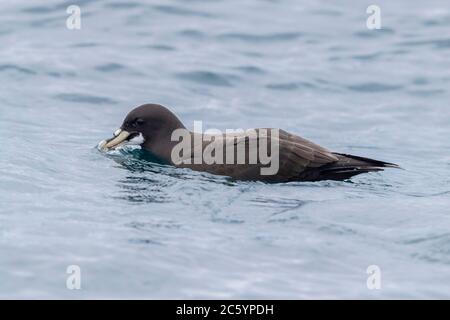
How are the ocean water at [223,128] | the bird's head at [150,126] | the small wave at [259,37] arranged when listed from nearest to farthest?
the ocean water at [223,128], the bird's head at [150,126], the small wave at [259,37]

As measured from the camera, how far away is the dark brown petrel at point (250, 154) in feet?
35.4

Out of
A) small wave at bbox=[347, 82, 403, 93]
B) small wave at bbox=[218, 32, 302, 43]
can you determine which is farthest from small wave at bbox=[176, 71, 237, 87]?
small wave at bbox=[347, 82, 403, 93]

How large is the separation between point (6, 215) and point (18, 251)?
100 centimetres

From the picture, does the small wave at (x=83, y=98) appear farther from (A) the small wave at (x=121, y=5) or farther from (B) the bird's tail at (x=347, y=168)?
(B) the bird's tail at (x=347, y=168)

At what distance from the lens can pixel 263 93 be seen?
15891 mm

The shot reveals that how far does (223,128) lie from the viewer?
14.2m

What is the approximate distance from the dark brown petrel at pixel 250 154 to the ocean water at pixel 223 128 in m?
0.15

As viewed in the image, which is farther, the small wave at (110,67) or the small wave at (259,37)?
the small wave at (259,37)

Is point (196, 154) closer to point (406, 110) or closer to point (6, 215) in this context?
point (6, 215)

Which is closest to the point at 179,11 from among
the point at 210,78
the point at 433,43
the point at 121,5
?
the point at 121,5

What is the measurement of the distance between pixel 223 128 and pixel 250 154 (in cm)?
349

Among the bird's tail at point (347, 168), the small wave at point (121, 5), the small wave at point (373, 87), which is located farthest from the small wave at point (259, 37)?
the bird's tail at point (347, 168)

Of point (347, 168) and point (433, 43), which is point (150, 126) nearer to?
point (347, 168)

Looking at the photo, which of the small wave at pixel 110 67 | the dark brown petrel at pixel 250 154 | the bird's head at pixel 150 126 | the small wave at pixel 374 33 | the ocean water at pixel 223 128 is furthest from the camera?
the small wave at pixel 374 33
